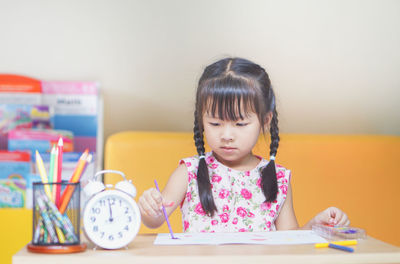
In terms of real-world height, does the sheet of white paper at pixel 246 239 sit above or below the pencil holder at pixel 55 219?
below

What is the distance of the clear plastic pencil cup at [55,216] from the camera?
905 mm

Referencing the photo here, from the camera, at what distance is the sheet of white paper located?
3.33 ft

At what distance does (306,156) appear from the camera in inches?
79.1

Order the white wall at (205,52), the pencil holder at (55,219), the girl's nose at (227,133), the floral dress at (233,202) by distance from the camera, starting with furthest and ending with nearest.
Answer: the white wall at (205,52)
the floral dress at (233,202)
the girl's nose at (227,133)
the pencil holder at (55,219)

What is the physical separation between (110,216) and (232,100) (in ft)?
1.84

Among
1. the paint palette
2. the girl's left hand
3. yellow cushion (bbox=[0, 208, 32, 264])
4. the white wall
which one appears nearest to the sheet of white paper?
the paint palette

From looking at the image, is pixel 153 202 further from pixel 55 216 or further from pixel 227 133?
pixel 227 133

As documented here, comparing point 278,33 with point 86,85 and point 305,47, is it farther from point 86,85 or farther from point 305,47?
point 86,85

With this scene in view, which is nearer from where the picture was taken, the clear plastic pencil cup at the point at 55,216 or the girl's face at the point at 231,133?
the clear plastic pencil cup at the point at 55,216

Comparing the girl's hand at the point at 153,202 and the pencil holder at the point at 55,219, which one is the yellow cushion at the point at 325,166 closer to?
the girl's hand at the point at 153,202

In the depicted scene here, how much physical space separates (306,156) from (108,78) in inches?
31.8

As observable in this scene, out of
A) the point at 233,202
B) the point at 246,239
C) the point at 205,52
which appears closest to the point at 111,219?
the point at 246,239

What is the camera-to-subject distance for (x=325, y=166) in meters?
2.02

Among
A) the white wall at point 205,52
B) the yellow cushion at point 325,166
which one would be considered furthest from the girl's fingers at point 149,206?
the white wall at point 205,52
